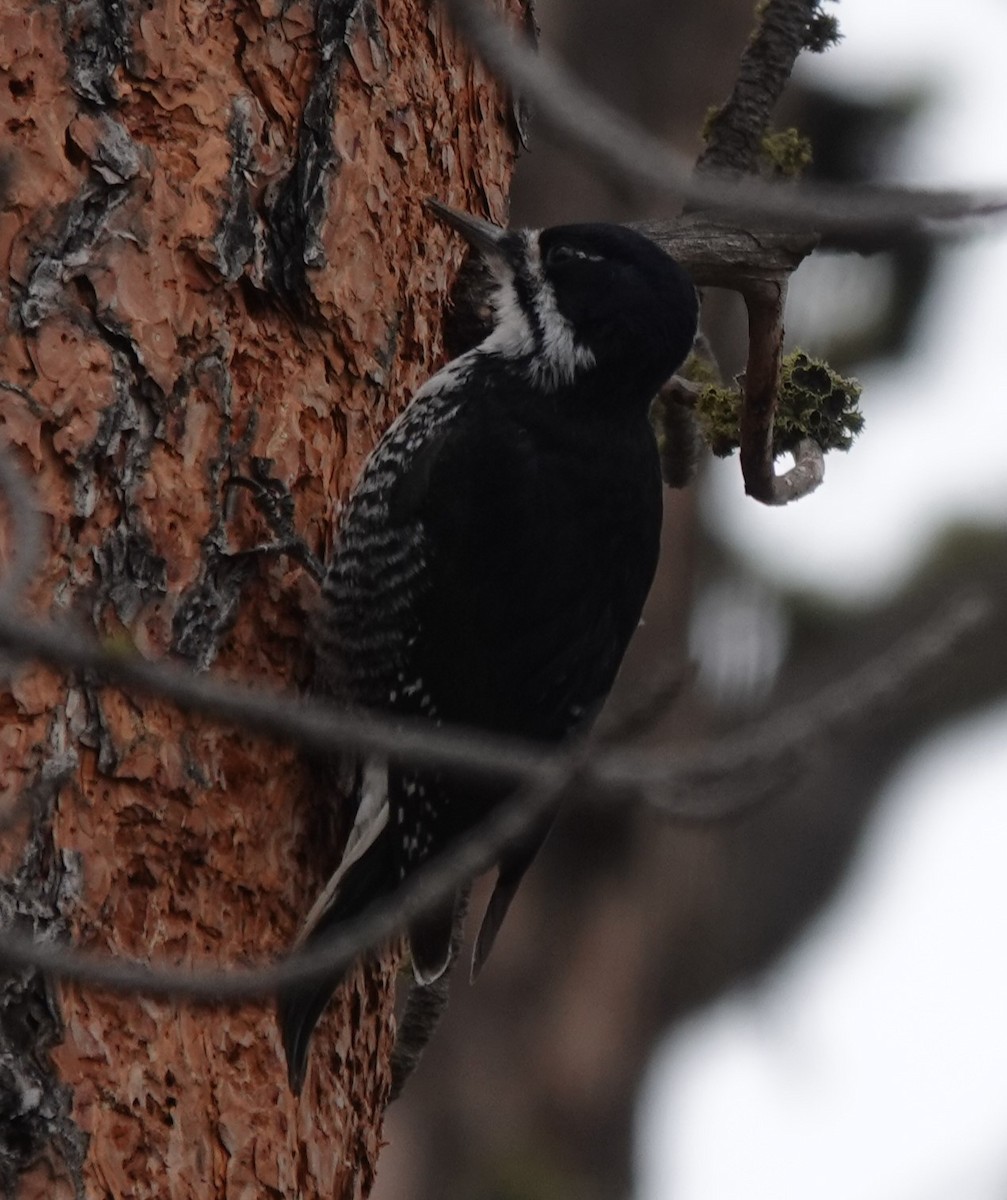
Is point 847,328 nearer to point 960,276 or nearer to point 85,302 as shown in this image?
point 960,276

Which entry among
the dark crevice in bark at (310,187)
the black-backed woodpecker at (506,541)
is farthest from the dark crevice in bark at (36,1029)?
the dark crevice in bark at (310,187)

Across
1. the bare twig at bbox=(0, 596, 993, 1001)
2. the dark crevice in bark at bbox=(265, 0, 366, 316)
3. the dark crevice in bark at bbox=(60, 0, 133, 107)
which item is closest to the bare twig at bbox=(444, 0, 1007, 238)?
the bare twig at bbox=(0, 596, 993, 1001)

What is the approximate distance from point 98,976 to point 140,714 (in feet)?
4.17

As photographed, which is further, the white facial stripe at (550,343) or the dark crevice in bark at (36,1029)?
the white facial stripe at (550,343)

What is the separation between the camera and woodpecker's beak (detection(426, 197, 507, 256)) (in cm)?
338

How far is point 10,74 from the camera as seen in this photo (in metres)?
2.72

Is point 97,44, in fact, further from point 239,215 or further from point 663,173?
point 663,173

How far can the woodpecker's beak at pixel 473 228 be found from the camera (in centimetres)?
338

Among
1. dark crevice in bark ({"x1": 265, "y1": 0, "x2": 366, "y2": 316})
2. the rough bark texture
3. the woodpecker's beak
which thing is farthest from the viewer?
the woodpecker's beak

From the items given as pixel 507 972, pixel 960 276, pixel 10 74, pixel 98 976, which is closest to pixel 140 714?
pixel 10 74

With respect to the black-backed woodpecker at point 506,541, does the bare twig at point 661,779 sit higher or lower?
lower

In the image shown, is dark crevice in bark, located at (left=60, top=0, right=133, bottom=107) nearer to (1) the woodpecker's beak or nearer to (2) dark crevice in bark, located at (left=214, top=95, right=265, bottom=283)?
(2) dark crevice in bark, located at (left=214, top=95, right=265, bottom=283)

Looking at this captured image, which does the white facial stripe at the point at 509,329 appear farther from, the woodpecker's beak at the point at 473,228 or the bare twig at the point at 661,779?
the bare twig at the point at 661,779

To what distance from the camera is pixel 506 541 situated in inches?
135
